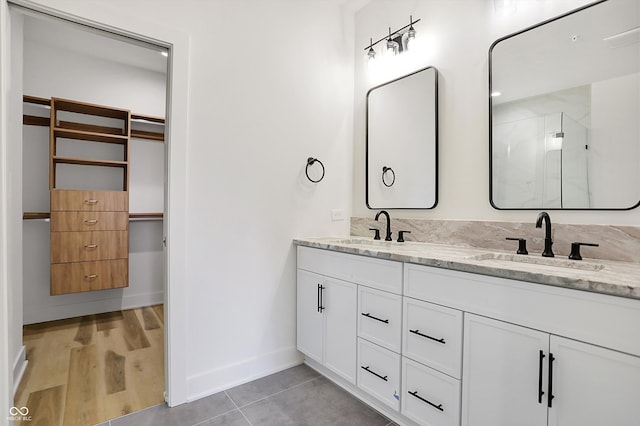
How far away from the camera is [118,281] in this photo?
3309 mm

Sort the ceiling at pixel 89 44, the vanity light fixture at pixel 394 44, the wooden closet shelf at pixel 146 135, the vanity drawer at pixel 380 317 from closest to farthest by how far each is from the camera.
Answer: the vanity drawer at pixel 380 317, the vanity light fixture at pixel 394 44, the ceiling at pixel 89 44, the wooden closet shelf at pixel 146 135

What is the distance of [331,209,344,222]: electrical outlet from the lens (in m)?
2.62

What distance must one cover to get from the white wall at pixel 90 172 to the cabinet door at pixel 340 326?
8.79ft

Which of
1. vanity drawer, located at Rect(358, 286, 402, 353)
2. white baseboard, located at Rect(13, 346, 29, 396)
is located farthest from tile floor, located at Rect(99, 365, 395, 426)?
white baseboard, located at Rect(13, 346, 29, 396)

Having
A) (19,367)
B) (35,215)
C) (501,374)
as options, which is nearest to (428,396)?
(501,374)

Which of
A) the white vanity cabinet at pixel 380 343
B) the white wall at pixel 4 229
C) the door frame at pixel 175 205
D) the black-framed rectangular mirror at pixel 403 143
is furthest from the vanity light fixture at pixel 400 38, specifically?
the white wall at pixel 4 229

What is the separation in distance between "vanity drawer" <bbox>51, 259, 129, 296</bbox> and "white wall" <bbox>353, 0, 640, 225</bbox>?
2.92 meters

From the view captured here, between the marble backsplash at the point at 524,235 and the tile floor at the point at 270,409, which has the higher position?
the marble backsplash at the point at 524,235

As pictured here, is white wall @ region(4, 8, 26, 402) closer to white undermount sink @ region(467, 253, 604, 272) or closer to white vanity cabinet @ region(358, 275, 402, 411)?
white vanity cabinet @ region(358, 275, 402, 411)

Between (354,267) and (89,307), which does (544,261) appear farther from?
(89,307)

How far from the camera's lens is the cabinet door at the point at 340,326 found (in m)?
1.90

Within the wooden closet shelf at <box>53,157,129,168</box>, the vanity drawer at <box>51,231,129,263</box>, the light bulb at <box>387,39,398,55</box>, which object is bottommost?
the vanity drawer at <box>51,231,129,263</box>

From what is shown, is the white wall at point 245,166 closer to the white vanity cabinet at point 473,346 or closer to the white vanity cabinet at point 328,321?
the white vanity cabinet at point 328,321

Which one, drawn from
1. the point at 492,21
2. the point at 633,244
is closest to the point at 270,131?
the point at 492,21
